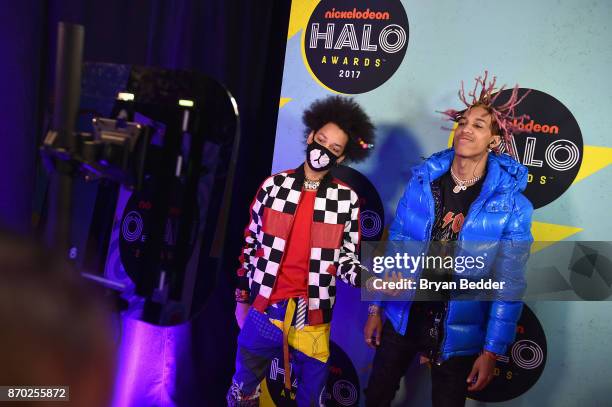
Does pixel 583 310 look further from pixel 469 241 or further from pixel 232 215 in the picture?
pixel 232 215

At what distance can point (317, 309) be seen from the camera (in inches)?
90.0

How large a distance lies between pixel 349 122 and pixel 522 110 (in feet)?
3.07

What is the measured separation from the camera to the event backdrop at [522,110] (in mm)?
2479

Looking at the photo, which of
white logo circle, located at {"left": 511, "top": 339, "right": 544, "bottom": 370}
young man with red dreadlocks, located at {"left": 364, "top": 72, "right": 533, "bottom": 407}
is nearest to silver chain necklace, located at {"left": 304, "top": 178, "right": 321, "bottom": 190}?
young man with red dreadlocks, located at {"left": 364, "top": 72, "right": 533, "bottom": 407}

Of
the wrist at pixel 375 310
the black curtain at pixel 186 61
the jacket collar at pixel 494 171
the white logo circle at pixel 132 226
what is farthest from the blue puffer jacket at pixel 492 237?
the white logo circle at pixel 132 226

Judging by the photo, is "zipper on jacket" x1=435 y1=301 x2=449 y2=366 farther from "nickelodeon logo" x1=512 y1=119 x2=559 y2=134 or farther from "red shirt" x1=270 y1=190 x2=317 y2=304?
"nickelodeon logo" x1=512 y1=119 x2=559 y2=134

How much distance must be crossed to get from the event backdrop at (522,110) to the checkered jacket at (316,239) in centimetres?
59

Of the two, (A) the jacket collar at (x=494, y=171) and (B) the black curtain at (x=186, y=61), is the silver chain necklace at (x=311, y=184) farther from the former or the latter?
(B) the black curtain at (x=186, y=61)

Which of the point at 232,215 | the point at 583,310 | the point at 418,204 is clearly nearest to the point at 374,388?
the point at 418,204

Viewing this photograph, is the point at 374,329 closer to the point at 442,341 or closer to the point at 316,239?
the point at 442,341

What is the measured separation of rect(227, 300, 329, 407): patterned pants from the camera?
2283 mm

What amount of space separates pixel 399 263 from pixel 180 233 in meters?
1.66

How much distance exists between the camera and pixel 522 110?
258 centimetres

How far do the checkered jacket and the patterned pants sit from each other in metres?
0.07
